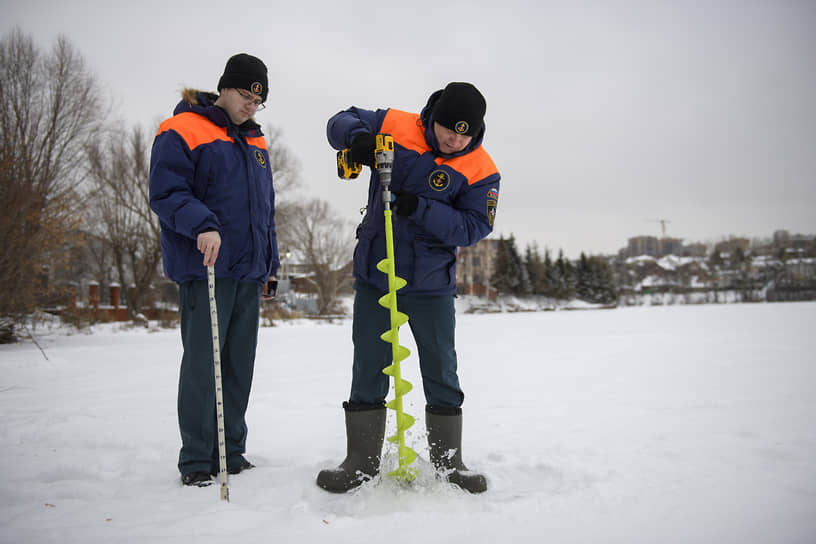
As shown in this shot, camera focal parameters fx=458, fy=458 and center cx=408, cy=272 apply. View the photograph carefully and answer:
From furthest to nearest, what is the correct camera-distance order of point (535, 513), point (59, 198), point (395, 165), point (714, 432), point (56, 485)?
point (59, 198), point (714, 432), point (395, 165), point (56, 485), point (535, 513)

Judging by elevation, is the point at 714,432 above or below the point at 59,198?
below

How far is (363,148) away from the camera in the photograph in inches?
83.0

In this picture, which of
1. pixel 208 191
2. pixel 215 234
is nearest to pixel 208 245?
pixel 215 234

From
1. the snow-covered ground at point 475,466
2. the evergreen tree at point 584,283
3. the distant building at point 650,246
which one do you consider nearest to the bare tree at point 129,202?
the snow-covered ground at point 475,466

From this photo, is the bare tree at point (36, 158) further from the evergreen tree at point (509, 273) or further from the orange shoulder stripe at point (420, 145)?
the evergreen tree at point (509, 273)

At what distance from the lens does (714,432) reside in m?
3.21

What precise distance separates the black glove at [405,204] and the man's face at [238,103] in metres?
1.07

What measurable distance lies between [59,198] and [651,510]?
1265 centimetres

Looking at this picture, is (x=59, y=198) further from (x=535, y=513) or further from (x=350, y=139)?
(x=535, y=513)

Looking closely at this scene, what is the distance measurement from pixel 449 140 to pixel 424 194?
0.94 feet

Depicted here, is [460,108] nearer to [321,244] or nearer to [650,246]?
[321,244]

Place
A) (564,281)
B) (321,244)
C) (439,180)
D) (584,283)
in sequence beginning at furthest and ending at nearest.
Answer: (584,283) → (564,281) → (321,244) → (439,180)

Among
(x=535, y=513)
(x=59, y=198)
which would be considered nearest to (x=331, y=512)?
(x=535, y=513)

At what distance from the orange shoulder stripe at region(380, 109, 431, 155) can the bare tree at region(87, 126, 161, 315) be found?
1946 cm
